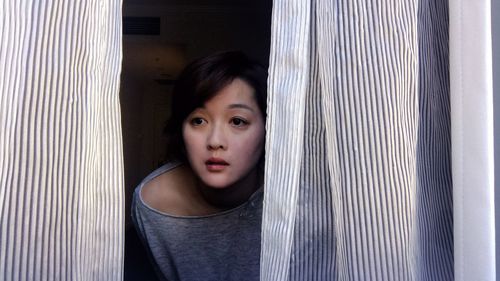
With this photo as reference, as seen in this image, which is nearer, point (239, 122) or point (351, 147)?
point (351, 147)

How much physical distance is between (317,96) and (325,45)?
0.08 meters

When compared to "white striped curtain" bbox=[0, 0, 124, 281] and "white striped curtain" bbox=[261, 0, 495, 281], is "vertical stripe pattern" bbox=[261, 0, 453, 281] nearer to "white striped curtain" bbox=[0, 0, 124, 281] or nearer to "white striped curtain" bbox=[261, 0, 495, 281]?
"white striped curtain" bbox=[261, 0, 495, 281]

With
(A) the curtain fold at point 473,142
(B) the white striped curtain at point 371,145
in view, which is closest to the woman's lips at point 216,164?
(B) the white striped curtain at point 371,145

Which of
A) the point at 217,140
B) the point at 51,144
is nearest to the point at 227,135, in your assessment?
the point at 217,140

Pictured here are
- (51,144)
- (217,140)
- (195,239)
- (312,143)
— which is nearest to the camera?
(51,144)

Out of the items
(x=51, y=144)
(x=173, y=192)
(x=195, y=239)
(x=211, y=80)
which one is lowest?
(x=195, y=239)

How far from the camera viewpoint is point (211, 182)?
3.80ft

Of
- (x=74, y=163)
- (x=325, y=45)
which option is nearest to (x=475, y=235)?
(x=325, y=45)

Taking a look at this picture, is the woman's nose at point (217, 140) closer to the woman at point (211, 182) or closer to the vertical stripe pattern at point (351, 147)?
the woman at point (211, 182)

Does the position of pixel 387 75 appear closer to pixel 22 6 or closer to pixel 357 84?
pixel 357 84

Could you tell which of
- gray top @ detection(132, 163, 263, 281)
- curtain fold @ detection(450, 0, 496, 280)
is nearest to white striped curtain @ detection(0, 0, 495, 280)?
curtain fold @ detection(450, 0, 496, 280)

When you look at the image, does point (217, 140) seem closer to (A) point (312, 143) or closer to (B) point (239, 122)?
(B) point (239, 122)

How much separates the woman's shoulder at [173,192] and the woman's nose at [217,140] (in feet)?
0.75

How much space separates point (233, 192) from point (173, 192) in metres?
0.17
